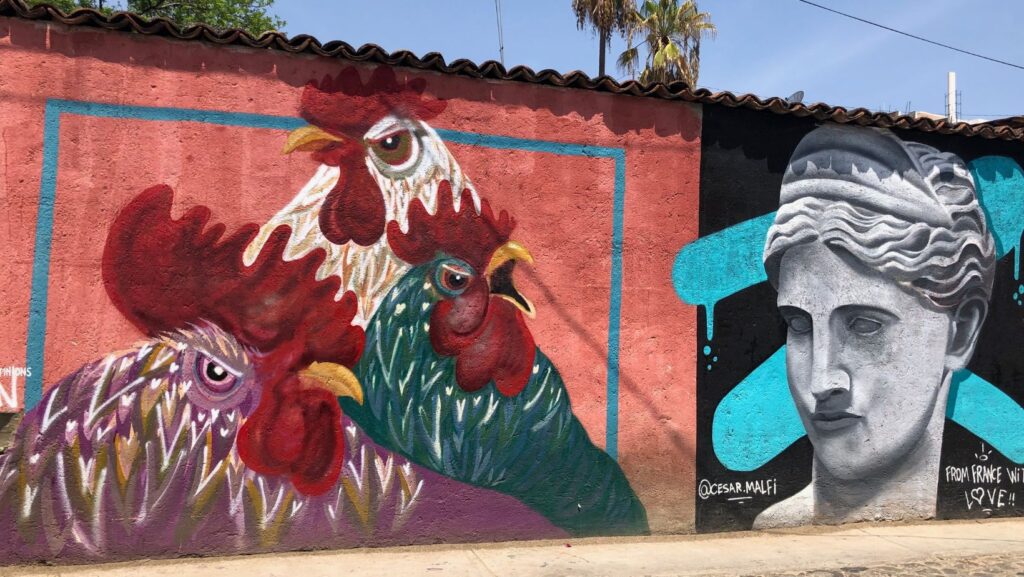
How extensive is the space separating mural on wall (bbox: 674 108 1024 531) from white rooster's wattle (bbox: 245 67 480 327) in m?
2.21

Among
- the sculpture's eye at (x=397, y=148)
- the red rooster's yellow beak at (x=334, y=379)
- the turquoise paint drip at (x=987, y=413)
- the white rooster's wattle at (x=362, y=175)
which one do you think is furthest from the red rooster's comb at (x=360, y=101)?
the turquoise paint drip at (x=987, y=413)

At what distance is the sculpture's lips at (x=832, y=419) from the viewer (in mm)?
6727

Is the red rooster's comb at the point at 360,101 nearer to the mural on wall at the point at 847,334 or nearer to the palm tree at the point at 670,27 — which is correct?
the mural on wall at the point at 847,334

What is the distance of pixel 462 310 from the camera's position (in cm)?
594

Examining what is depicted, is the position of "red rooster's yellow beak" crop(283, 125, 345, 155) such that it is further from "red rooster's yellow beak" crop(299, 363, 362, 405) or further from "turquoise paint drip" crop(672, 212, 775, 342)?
"turquoise paint drip" crop(672, 212, 775, 342)

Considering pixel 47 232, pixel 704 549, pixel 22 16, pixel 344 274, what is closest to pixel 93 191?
pixel 47 232

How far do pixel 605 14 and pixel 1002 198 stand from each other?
43.2ft

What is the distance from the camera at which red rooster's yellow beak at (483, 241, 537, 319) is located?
19.7 feet

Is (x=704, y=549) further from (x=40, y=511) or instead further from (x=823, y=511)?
(x=40, y=511)

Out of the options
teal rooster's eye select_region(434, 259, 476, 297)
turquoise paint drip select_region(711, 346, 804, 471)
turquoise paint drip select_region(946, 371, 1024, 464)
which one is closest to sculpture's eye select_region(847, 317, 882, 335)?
turquoise paint drip select_region(711, 346, 804, 471)

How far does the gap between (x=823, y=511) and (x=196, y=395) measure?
4.98 metres

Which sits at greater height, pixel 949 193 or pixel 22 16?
pixel 22 16

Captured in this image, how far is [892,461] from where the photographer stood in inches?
272

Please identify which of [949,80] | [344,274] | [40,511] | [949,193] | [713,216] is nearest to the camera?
[40,511]
